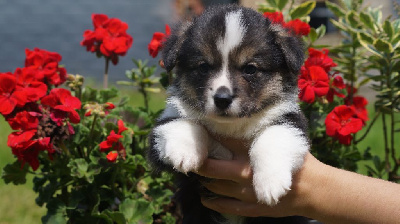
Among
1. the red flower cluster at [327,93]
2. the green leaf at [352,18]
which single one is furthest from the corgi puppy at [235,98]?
the green leaf at [352,18]

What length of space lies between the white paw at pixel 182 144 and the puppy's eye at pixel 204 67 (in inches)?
11.1

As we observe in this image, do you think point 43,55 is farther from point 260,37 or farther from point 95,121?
point 260,37

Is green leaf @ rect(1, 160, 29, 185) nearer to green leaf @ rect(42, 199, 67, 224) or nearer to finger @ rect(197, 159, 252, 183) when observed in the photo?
green leaf @ rect(42, 199, 67, 224)

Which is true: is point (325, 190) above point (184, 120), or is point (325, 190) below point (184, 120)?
below

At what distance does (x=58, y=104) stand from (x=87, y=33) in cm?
75

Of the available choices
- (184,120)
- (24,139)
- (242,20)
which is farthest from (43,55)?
(242,20)

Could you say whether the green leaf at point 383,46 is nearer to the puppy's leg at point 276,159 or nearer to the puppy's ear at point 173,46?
the puppy's leg at point 276,159

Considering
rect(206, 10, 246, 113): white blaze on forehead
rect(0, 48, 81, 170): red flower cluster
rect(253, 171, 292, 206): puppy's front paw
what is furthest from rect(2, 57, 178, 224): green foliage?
rect(253, 171, 292, 206): puppy's front paw

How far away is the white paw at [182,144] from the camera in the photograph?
2465 mm

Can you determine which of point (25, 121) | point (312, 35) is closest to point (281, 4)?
Answer: point (312, 35)

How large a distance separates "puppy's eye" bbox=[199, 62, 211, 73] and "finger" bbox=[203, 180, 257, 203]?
0.61 meters

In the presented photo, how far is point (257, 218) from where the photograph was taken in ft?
9.34

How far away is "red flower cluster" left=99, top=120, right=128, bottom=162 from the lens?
2.96 m

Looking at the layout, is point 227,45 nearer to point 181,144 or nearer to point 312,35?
point 181,144
